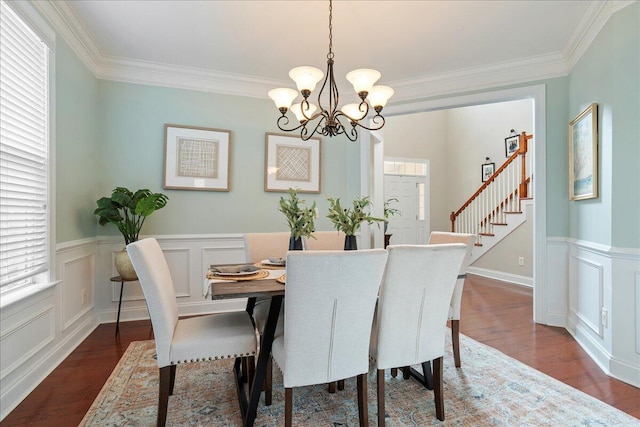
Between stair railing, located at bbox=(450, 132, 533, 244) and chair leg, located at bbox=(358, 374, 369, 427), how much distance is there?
507 cm

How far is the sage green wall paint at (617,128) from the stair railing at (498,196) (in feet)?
9.92

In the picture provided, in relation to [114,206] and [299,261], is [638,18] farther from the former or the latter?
[114,206]

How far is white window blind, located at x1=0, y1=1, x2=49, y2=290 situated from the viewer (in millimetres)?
1945

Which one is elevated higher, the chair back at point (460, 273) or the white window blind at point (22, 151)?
the white window blind at point (22, 151)

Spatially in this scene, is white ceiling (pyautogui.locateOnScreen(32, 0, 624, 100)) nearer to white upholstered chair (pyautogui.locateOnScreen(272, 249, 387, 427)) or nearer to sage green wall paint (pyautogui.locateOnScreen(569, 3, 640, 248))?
sage green wall paint (pyautogui.locateOnScreen(569, 3, 640, 248))

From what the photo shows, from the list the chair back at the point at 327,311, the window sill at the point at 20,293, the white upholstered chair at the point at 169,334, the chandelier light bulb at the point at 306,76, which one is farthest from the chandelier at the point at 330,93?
the window sill at the point at 20,293

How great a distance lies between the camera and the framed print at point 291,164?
395 cm

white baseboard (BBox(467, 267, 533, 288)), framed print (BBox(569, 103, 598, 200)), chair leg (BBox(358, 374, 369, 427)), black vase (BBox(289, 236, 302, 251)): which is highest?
framed print (BBox(569, 103, 598, 200))

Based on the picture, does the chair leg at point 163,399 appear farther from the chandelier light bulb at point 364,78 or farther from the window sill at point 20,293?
the chandelier light bulb at point 364,78

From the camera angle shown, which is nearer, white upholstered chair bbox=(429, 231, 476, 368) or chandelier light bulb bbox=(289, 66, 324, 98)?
chandelier light bulb bbox=(289, 66, 324, 98)

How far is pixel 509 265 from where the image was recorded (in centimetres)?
559

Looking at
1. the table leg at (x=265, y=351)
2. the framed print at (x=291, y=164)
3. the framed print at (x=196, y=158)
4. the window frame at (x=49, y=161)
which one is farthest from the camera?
the framed print at (x=291, y=164)

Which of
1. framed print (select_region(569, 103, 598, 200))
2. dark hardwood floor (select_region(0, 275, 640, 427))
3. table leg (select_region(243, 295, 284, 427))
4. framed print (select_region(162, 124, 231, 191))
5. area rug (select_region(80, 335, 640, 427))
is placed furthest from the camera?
framed print (select_region(162, 124, 231, 191))

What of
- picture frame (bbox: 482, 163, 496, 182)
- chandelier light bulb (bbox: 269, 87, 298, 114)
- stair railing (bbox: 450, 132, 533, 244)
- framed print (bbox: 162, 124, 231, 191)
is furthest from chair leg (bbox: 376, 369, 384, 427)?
picture frame (bbox: 482, 163, 496, 182)
